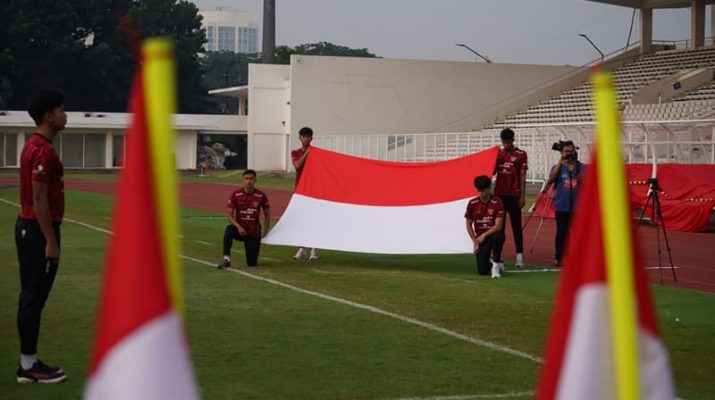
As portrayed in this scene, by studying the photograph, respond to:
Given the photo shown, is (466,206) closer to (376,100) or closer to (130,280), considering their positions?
(130,280)

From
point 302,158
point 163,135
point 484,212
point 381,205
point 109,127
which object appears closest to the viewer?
point 163,135

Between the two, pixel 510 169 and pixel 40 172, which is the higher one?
pixel 510 169

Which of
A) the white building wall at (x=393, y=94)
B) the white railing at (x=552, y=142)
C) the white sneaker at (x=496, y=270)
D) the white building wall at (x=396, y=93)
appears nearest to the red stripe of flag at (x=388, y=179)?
the white sneaker at (x=496, y=270)

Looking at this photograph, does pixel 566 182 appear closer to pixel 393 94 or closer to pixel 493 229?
pixel 493 229

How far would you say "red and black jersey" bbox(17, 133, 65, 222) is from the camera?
7469 mm

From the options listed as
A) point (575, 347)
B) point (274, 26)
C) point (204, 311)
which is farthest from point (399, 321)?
point (274, 26)

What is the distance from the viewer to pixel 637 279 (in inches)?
89.4

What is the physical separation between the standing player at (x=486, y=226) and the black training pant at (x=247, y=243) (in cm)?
265

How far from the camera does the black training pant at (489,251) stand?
14211mm

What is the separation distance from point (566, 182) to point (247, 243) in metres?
4.11

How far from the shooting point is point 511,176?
50.3 feet

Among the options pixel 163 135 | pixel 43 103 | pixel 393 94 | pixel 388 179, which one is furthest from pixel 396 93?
pixel 163 135

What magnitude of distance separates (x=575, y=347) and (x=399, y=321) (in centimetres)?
841

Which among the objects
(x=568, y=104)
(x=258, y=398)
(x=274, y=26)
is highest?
(x=274, y=26)
